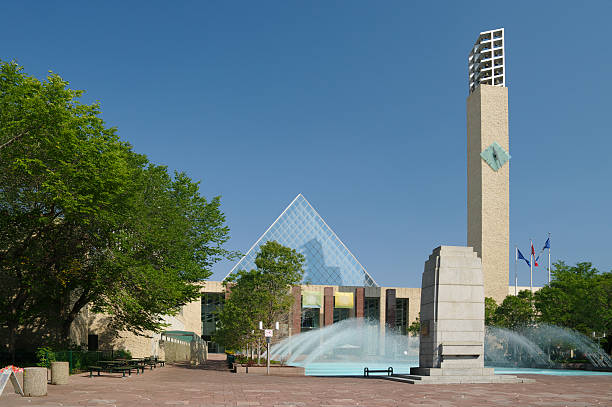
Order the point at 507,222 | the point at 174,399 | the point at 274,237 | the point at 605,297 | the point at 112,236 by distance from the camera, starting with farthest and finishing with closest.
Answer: the point at 274,237 → the point at 507,222 → the point at 605,297 → the point at 112,236 → the point at 174,399

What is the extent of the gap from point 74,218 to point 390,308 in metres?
66.5

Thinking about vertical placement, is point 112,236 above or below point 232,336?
above

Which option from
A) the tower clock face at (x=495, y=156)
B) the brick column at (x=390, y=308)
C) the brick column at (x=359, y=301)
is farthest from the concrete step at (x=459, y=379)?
the tower clock face at (x=495, y=156)

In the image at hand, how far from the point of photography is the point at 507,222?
83500 mm

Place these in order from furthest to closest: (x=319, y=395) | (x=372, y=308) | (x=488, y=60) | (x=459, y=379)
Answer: (x=488, y=60) → (x=372, y=308) → (x=459, y=379) → (x=319, y=395)

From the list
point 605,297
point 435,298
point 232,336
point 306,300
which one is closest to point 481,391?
point 435,298

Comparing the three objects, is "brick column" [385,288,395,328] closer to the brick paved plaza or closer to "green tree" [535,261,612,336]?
"green tree" [535,261,612,336]

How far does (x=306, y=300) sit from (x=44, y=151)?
6300 cm

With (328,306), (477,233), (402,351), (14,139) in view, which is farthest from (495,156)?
(14,139)

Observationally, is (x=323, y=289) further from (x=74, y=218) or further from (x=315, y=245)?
(x=74, y=218)

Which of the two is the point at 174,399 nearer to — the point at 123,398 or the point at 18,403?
the point at 123,398

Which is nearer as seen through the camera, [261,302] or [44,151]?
[44,151]

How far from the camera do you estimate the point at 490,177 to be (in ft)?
279

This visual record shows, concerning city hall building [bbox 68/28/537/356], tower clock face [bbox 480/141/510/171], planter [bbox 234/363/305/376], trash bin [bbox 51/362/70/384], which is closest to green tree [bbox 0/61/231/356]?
planter [bbox 234/363/305/376]
